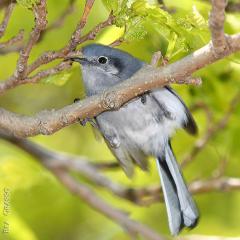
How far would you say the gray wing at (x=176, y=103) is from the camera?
9.61 feet

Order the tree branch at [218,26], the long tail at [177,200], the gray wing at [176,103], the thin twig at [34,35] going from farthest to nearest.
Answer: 1. the long tail at [177,200]
2. the gray wing at [176,103]
3. the thin twig at [34,35]
4. the tree branch at [218,26]

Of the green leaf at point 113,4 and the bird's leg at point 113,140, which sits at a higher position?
the green leaf at point 113,4

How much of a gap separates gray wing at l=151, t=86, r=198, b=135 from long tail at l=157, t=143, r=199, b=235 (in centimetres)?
30

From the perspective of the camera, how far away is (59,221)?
3969mm

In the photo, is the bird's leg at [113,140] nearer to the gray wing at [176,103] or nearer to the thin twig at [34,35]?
the gray wing at [176,103]

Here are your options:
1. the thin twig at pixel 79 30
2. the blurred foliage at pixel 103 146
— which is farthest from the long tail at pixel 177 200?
the thin twig at pixel 79 30

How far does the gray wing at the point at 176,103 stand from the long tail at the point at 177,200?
299 millimetres

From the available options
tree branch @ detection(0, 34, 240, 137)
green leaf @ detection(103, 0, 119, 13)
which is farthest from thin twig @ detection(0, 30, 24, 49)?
green leaf @ detection(103, 0, 119, 13)

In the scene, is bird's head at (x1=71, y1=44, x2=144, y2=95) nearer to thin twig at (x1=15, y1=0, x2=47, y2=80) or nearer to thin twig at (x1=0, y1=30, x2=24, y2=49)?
thin twig at (x1=0, y1=30, x2=24, y2=49)

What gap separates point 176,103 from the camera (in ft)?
9.64

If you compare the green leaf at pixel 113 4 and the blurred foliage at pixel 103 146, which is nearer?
the green leaf at pixel 113 4

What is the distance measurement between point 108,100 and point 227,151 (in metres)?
→ 1.75

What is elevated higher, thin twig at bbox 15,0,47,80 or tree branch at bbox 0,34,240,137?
thin twig at bbox 15,0,47,80

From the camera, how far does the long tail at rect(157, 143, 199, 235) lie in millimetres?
3045
